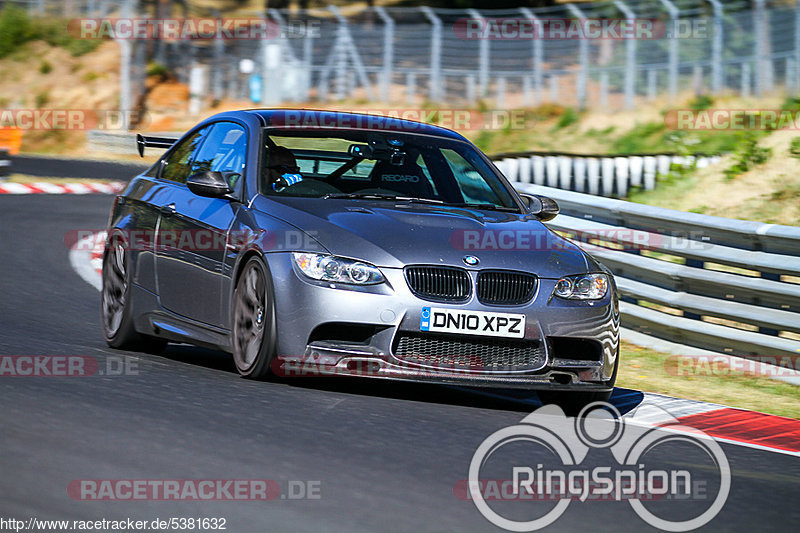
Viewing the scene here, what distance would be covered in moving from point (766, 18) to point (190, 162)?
19.1 meters

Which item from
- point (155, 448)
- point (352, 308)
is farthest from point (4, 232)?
point (155, 448)

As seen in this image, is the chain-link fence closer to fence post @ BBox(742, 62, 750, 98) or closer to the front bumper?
fence post @ BBox(742, 62, 750, 98)

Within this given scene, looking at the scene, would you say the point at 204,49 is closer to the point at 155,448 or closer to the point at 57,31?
the point at 57,31

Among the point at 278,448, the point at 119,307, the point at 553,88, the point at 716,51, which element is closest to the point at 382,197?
the point at 119,307

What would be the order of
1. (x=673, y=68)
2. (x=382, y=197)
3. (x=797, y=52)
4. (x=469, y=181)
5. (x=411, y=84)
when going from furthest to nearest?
(x=411, y=84)
(x=673, y=68)
(x=797, y=52)
(x=469, y=181)
(x=382, y=197)

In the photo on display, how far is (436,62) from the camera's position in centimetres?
3456

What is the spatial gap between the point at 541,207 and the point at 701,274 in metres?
2.12

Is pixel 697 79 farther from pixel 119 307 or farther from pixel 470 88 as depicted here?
pixel 119 307

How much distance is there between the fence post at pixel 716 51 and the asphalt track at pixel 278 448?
1965 centimetres

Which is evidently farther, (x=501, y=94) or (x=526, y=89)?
(x=501, y=94)

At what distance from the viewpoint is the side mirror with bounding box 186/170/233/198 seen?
7.54 meters

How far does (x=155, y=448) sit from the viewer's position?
533 cm

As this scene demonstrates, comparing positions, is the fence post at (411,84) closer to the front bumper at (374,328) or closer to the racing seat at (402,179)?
the racing seat at (402,179)

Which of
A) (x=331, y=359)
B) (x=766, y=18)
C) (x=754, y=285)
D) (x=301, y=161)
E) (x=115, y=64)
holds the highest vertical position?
(x=301, y=161)
